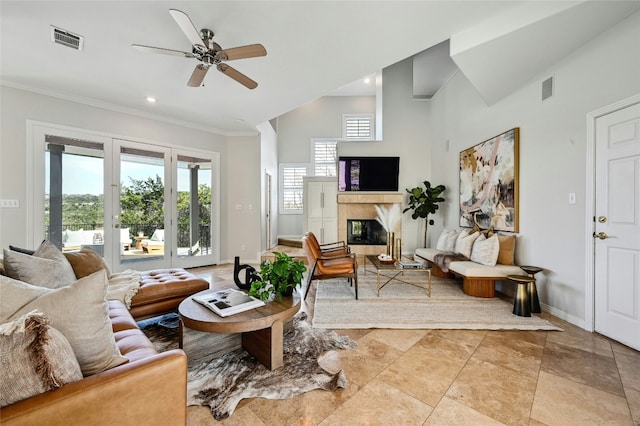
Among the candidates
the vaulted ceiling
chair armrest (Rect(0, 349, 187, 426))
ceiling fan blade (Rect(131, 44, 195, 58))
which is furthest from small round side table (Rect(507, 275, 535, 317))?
ceiling fan blade (Rect(131, 44, 195, 58))

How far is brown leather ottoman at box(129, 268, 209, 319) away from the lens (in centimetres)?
229

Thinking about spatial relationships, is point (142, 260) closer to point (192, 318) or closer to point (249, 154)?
point (249, 154)

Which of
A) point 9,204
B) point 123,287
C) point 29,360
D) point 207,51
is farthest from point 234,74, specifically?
point 9,204

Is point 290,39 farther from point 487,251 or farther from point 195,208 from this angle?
point 195,208

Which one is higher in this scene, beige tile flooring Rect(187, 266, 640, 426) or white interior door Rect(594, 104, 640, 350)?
white interior door Rect(594, 104, 640, 350)

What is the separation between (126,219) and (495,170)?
5697 millimetres

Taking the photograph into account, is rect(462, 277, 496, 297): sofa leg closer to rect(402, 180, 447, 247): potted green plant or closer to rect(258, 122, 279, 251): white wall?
rect(402, 180, 447, 247): potted green plant

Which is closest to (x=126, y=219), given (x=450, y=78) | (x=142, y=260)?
(x=142, y=260)

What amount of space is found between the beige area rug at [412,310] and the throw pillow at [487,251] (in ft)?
1.57

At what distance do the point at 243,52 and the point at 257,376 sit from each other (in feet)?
8.19

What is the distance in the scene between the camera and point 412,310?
114 inches

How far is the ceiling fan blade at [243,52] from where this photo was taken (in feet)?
7.00

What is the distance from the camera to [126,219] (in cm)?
426

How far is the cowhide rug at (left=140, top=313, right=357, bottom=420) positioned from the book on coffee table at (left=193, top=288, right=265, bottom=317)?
1.39 feet
